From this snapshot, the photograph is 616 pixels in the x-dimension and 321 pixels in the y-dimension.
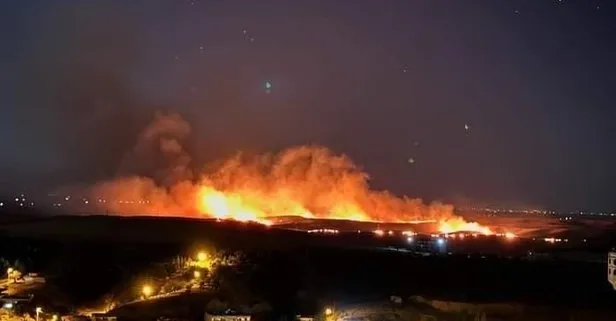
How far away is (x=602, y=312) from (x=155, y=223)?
108 feet

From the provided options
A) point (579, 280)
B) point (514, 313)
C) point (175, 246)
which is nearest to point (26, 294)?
point (175, 246)

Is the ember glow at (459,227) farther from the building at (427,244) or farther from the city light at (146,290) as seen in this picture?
the city light at (146,290)

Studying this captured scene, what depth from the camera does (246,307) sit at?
25906mm

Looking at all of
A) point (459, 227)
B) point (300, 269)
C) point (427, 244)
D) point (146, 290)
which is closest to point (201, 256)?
point (300, 269)

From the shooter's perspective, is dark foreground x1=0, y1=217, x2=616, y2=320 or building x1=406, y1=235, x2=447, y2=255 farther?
building x1=406, y1=235, x2=447, y2=255

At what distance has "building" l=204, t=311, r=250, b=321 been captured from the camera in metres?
23.0

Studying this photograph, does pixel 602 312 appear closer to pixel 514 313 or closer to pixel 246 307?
pixel 514 313

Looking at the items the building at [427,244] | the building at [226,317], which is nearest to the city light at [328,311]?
the building at [226,317]

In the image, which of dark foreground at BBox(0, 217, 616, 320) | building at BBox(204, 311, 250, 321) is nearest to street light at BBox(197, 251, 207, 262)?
dark foreground at BBox(0, 217, 616, 320)

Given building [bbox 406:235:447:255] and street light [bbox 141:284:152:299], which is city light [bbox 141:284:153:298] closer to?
street light [bbox 141:284:152:299]

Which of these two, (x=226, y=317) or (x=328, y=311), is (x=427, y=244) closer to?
(x=328, y=311)

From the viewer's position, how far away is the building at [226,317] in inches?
906

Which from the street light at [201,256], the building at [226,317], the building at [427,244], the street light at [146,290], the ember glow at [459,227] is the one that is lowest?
the building at [226,317]

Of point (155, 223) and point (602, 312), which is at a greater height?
point (155, 223)
